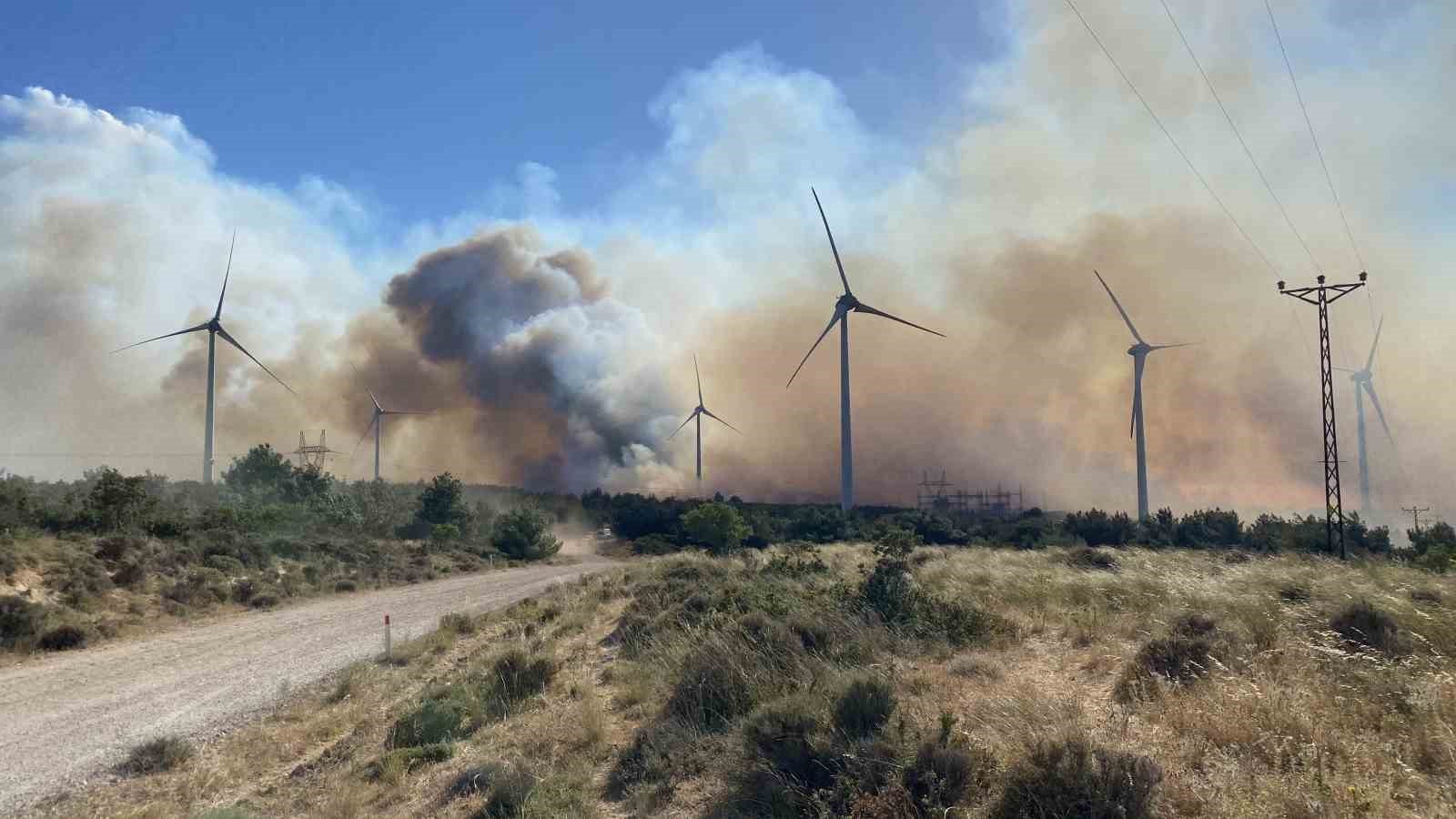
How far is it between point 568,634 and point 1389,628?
748 inches

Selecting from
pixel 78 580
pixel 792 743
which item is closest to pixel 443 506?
pixel 78 580

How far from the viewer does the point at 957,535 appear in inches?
2544

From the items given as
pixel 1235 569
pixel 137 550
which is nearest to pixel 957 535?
pixel 1235 569

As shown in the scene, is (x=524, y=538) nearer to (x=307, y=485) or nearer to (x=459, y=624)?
(x=307, y=485)

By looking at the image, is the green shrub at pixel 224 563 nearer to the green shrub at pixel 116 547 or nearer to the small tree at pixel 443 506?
the green shrub at pixel 116 547

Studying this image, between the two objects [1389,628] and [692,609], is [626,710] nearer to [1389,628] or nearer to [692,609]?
[692,609]

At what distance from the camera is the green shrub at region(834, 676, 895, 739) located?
1055cm

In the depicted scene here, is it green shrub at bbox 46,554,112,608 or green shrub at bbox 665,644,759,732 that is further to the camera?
green shrub at bbox 46,554,112,608

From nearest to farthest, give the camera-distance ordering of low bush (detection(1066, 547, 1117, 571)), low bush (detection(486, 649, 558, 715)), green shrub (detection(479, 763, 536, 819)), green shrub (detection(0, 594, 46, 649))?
green shrub (detection(479, 763, 536, 819))
low bush (detection(486, 649, 558, 715))
green shrub (detection(0, 594, 46, 649))
low bush (detection(1066, 547, 1117, 571))

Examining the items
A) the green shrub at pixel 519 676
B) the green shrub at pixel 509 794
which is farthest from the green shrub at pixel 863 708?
the green shrub at pixel 519 676

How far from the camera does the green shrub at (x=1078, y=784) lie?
795 centimetres

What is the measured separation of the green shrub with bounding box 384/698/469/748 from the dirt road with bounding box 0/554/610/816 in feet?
16.3

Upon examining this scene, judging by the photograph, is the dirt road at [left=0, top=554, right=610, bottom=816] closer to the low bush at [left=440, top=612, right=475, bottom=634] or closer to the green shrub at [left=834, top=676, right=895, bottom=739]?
the low bush at [left=440, top=612, right=475, bottom=634]

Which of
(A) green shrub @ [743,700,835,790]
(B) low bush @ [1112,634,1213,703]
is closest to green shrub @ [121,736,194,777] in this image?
(A) green shrub @ [743,700,835,790]
